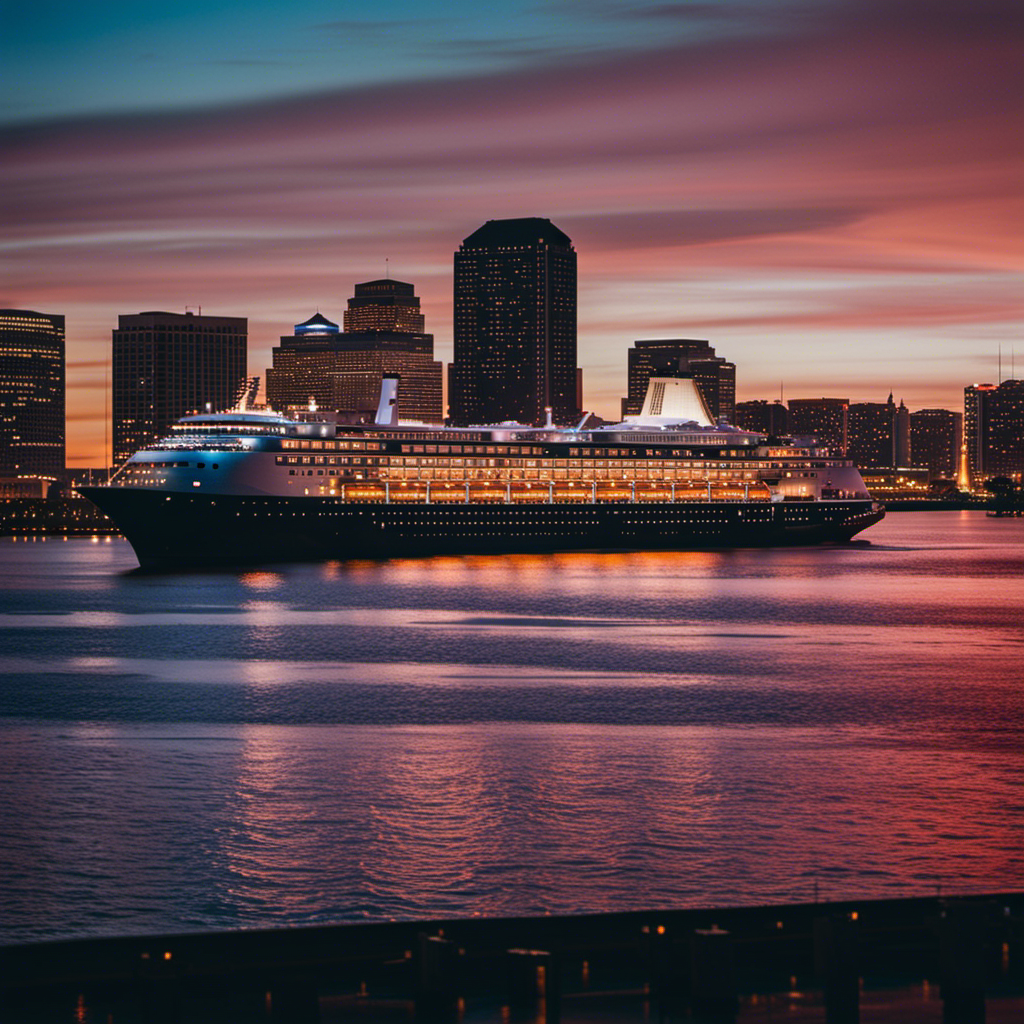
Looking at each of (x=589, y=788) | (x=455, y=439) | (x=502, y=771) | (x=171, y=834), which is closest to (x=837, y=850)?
(x=589, y=788)

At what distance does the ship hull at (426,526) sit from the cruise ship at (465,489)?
12 centimetres

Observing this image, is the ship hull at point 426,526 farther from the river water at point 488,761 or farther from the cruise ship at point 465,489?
the river water at point 488,761

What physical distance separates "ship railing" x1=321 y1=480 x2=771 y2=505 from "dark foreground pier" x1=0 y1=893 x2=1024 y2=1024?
85.2m

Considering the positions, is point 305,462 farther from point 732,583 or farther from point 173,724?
point 173,724

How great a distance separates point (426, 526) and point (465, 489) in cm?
603

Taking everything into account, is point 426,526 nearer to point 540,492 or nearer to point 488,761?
point 540,492

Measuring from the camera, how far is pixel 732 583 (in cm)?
8838

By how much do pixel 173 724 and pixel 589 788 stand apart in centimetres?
1356

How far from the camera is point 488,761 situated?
31516 millimetres

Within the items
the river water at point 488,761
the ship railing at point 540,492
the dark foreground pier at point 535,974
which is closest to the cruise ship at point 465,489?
the ship railing at point 540,492

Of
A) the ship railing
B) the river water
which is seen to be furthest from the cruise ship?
the river water

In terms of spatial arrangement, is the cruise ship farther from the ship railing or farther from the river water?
the river water

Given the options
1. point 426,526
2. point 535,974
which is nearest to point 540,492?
point 426,526

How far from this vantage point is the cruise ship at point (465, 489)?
95.1 meters
